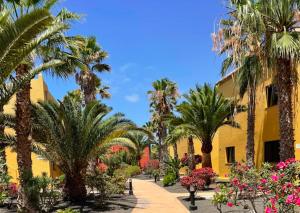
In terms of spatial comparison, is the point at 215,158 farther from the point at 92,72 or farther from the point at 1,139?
the point at 1,139

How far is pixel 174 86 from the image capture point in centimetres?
4703

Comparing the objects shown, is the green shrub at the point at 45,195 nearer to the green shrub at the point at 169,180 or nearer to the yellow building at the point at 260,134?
the yellow building at the point at 260,134

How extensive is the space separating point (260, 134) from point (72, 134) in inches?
570

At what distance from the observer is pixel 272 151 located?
92.1 feet

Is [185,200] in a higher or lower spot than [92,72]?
lower

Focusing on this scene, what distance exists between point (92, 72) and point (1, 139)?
16.0 metres

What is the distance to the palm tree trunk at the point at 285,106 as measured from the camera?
51.1ft

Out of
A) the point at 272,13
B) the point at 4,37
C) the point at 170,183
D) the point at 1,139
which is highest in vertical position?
the point at 272,13

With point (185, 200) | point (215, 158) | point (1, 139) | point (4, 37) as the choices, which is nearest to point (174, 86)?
point (215, 158)

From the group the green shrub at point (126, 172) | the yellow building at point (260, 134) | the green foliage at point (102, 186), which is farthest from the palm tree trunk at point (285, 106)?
the green shrub at point (126, 172)

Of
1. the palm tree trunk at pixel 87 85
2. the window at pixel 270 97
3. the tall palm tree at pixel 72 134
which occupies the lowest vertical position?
the tall palm tree at pixel 72 134

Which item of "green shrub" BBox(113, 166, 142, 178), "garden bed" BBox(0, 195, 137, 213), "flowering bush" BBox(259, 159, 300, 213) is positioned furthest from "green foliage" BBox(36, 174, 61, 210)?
"flowering bush" BBox(259, 159, 300, 213)

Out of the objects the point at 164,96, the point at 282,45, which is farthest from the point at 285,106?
the point at 164,96

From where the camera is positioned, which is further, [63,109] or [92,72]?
[92,72]
